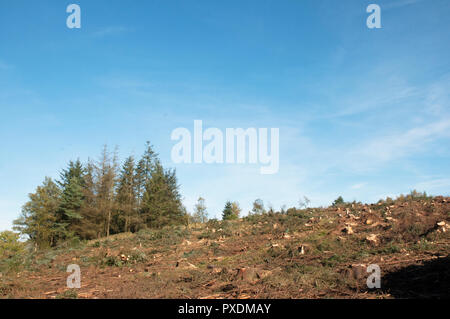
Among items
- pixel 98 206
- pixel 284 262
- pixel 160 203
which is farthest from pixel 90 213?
pixel 284 262

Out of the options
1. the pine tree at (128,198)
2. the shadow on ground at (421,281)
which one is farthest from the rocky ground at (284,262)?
the pine tree at (128,198)

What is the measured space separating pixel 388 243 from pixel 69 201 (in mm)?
37866

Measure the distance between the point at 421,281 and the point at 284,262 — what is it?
4155 mm

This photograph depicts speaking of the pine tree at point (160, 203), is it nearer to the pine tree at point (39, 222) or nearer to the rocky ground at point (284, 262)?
the pine tree at point (39, 222)

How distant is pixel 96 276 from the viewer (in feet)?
33.5

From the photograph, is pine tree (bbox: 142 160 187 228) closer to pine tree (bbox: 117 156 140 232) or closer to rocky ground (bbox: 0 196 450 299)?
pine tree (bbox: 117 156 140 232)

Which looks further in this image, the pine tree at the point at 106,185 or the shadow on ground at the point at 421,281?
the pine tree at the point at 106,185

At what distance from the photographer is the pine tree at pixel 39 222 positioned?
112 ft

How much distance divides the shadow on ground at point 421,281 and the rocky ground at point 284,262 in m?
0.02

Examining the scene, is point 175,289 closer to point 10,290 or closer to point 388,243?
point 10,290

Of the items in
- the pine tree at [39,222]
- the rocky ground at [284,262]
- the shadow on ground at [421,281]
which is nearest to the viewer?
the shadow on ground at [421,281]

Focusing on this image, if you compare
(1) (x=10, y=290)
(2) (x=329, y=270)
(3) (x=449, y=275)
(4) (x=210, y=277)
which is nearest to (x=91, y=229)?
(1) (x=10, y=290)

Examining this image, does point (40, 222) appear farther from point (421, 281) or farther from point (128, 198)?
point (421, 281)
